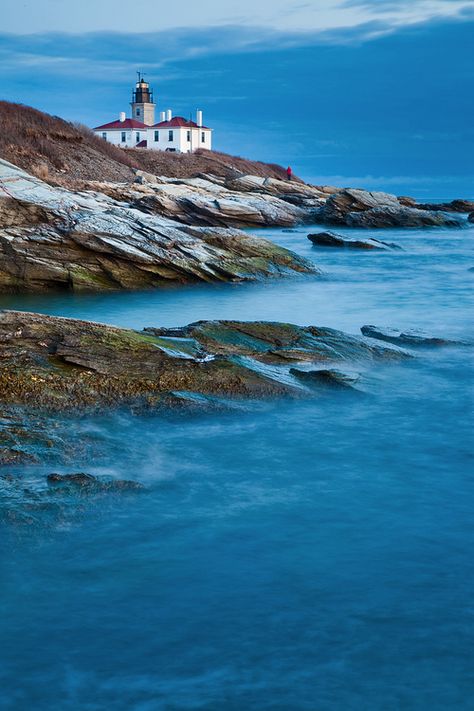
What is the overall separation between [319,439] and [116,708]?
464cm

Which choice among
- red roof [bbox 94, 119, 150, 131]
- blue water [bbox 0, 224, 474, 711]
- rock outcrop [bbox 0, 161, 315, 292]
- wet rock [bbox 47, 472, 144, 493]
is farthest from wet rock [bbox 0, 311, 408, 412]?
red roof [bbox 94, 119, 150, 131]

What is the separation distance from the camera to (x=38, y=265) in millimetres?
18062

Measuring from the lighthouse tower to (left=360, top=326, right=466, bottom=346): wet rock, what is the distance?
86.2 meters

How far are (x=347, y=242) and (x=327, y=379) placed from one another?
21918mm

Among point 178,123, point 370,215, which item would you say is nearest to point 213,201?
point 370,215

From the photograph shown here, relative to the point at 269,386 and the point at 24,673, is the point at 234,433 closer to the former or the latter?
the point at 269,386

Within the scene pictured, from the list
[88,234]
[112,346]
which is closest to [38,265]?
[88,234]

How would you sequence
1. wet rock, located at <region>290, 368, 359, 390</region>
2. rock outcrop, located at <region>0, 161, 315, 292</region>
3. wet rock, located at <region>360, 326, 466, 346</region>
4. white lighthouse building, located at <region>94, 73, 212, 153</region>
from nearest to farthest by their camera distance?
wet rock, located at <region>290, 368, 359, 390</region>, wet rock, located at <region>360, 326, 466, 346</region>, rock outcrop, located at <region>0, 161, 315, 292</region>, white lighthouse building, located at <region>94, 73, 212, 153</region>

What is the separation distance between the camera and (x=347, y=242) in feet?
103

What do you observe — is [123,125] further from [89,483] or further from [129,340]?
[89,483]

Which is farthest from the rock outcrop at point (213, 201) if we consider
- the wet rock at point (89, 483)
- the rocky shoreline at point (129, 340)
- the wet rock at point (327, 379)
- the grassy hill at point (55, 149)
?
the wet rock at point (89, 483)

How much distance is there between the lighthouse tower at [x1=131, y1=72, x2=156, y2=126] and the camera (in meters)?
94.6

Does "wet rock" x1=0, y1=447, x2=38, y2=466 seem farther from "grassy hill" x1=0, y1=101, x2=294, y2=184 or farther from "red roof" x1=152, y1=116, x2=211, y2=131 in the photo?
"red roof" x1=152, y1=116, x2=211, y2=131

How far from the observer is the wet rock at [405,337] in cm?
1295
